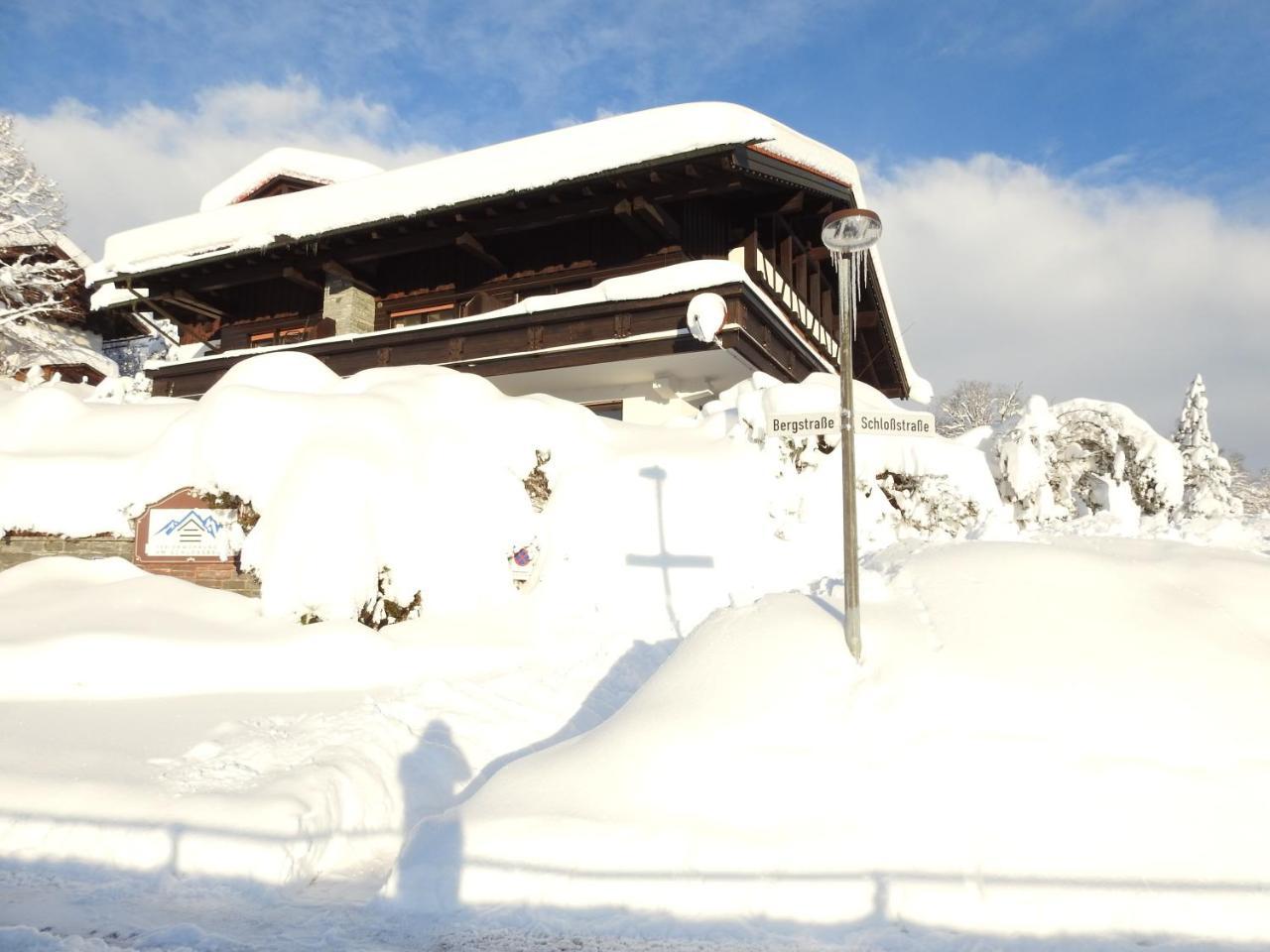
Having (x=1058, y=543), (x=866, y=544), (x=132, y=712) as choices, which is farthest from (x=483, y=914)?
(x=866, y=544)

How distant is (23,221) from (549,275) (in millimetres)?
17388

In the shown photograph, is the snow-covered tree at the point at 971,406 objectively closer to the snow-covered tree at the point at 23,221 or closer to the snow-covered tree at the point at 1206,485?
the snow-covered tree at the point at 1206,485

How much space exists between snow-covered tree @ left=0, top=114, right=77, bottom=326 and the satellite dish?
2589cm

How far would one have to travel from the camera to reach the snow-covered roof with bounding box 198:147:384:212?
64.2 ft

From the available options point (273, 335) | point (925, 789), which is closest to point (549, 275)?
point (273, 335)

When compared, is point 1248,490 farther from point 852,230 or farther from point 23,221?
point 23,221

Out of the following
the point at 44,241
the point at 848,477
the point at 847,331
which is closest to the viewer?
the point at 848,477

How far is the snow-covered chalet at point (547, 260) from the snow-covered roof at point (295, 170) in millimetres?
53

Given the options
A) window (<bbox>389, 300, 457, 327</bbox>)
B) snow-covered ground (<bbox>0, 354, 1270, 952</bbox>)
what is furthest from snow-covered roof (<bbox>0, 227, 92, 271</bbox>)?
snow-covered ground (<bbox>0, 354, 1270, 952</bbox>)

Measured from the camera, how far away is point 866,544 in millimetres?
9383

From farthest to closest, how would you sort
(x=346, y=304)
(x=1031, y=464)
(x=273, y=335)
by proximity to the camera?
(x=273, y=335) < (x=346, y=304) < (x=1031, y=464)

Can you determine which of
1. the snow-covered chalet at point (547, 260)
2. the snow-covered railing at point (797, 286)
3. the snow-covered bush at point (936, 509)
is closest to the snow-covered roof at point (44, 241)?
the snow-covered chalet at point (547, 260)

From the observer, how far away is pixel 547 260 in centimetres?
1579

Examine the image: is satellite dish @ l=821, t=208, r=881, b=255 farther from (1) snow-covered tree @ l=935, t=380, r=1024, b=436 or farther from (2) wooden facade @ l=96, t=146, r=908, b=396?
(1) snow-covered tree @ l=935, t=380, r=1024, b=436
